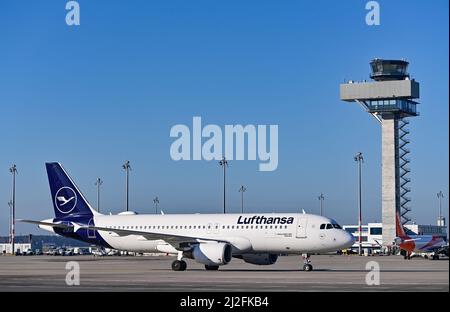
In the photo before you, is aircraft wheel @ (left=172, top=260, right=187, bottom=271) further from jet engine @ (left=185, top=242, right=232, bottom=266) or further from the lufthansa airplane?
jet engine @ (left=185, top=242, right=232, bottom=266)

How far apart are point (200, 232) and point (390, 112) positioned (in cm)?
10135

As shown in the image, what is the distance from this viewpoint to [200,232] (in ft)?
207

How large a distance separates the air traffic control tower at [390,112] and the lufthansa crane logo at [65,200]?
316 feet

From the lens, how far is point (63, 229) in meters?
68.2

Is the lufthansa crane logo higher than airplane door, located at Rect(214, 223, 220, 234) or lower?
higher

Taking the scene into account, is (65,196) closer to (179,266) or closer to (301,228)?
(179,266)

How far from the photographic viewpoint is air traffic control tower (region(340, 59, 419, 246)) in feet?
516

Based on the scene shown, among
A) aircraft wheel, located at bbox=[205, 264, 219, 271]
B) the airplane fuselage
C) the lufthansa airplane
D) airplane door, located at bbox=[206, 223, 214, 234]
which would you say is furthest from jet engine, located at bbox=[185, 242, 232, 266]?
airplane door, located at bbox=[206, 223, 214, 234]

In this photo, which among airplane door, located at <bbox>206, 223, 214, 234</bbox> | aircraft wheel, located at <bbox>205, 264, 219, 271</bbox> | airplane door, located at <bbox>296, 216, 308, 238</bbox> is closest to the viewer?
airplane door, located at <bbox>296, 216, 308, 238</bbox>

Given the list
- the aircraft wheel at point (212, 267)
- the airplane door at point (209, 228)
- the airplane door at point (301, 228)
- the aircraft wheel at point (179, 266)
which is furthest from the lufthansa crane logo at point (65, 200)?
the airplane door at point (301, 228)

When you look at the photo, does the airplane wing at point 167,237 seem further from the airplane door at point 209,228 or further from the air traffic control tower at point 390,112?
the air traffic control tower at point 390,112

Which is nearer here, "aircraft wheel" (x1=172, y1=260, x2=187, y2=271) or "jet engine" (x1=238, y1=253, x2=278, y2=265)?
"aircraft wheel" (x1=172, y1=260, x2=187, y2=271)
